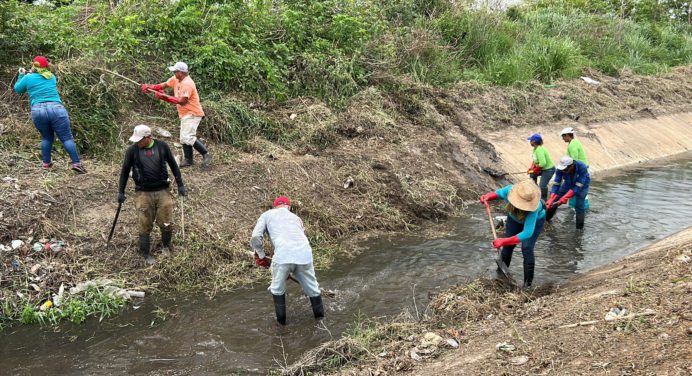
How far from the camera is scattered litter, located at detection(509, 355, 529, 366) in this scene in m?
4.05

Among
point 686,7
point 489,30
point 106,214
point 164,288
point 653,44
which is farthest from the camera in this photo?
point 686,7

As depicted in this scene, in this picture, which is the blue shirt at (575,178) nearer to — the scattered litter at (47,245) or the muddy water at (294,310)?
the muddy water at (294,310)

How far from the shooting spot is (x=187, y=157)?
8.73 metres

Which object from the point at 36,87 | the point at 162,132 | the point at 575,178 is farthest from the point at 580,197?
the point at 36,87

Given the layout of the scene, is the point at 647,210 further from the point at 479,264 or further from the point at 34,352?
the point at 34,352

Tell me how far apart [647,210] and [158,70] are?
960 cm

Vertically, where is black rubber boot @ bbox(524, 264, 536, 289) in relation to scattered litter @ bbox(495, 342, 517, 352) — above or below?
below

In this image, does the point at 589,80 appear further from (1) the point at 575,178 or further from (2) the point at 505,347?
(2) the point at 505,347

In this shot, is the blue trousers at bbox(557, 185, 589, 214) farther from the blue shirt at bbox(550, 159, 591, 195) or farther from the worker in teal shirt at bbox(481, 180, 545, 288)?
the worker in teal shirt at bbox(481, 180, 545, 288)

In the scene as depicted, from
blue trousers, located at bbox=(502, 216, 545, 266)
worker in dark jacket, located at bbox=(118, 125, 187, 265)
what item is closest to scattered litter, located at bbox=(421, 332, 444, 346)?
blue trousers, located at bbox=(502, 216, 545, 266)

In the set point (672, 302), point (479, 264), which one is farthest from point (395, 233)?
point (672, 302)

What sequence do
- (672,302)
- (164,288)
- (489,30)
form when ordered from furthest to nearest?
(489,30) → (164,288) → (672,302)

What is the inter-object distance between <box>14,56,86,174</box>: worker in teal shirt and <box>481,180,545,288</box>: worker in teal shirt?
590 centimetres

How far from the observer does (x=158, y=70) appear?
406 inches
